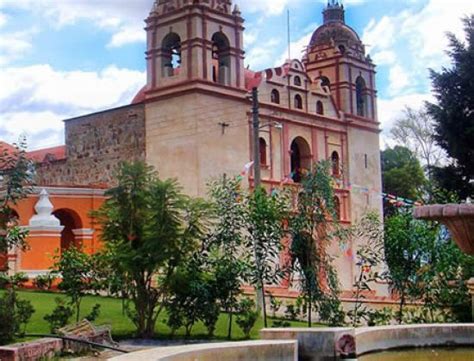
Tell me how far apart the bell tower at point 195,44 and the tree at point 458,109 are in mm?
7699

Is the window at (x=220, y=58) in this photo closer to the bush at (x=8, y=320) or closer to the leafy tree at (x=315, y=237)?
the leafy tree at (x=315, y=237)

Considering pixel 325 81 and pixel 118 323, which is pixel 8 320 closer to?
pixel 118 323

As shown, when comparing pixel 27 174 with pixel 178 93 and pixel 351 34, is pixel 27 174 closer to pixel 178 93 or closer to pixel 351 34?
pixel 178 93

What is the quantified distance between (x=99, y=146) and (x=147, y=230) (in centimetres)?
1379

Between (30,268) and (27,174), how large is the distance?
10.4 metres

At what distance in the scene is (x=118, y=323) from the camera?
12.3m

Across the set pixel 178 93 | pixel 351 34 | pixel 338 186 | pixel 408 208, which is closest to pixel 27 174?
pixel 408 208

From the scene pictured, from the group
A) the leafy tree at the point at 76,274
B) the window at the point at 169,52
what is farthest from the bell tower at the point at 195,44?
the leafy tree at the point at 76,274

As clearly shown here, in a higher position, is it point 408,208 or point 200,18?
point 200,18

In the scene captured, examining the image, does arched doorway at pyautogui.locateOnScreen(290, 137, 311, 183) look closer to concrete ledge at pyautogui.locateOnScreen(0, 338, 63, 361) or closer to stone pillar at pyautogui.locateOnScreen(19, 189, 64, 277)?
stone pillar at pyautogui.locateOnScreen(19, 189, 64, 277)

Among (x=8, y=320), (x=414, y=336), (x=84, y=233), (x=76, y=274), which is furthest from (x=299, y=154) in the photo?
(x=414, y=336)

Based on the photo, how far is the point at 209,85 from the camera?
22344 millimetres

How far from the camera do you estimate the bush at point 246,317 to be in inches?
437

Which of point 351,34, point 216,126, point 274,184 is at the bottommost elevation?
point 274,184
